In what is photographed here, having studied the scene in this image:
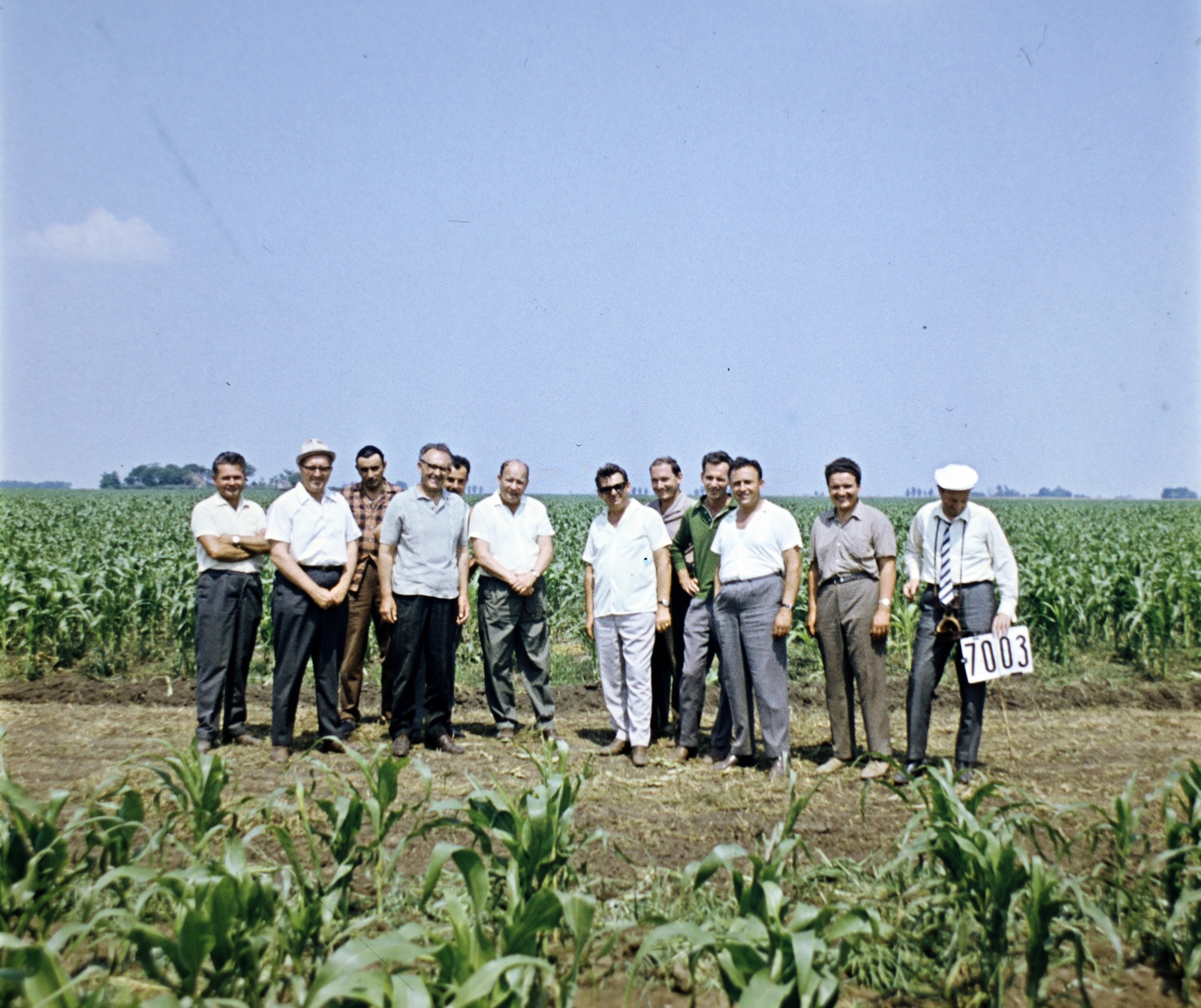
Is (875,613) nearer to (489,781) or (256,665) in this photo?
(489,781)

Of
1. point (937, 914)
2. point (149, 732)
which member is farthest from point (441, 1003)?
point (149, 732)

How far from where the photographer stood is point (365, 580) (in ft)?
24.0

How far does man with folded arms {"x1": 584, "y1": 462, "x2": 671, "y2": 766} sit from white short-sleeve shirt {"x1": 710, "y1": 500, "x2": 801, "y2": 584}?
67 centimetres

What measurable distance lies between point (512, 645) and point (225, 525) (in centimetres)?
219

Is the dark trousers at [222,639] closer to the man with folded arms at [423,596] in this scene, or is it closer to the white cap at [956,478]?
the man with folded arms at [423,596]

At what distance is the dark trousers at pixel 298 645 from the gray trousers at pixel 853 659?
10.8 feet

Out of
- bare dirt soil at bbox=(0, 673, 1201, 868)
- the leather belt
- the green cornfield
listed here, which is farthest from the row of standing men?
the green cornfield

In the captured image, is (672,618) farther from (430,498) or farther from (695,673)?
(430,498)

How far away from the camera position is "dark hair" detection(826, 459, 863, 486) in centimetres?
588

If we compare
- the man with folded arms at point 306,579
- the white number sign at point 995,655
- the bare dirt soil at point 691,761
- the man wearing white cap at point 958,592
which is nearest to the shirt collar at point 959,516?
the man wearing white cap at point 958,592

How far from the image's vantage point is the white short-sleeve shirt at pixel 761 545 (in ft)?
19.5

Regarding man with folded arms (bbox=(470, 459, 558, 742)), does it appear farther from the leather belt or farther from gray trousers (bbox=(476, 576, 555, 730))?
the leather belt

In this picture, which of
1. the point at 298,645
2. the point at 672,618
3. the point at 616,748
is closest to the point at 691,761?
the point at 616,748

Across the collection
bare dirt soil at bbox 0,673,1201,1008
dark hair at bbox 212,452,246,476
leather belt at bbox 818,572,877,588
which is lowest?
bare dirt soil at bbox 0,673,1201,1008
